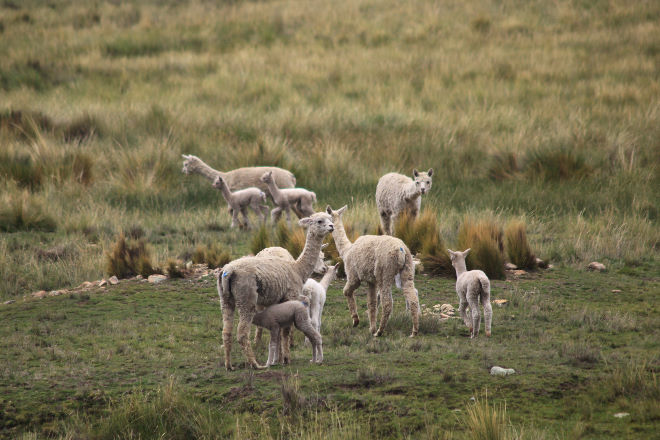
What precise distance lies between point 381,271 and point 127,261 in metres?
4.76

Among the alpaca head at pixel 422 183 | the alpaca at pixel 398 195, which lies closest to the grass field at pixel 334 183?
the alpaca at pixel 398 195

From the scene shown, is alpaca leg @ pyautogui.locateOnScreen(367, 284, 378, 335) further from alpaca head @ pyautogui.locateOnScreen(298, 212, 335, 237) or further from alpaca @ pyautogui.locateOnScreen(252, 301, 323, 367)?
alpaca @ pyautogui.locateOnScreen(252, 301, 323, 367)

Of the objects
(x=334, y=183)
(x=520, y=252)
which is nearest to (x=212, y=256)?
(x=520, y=252)

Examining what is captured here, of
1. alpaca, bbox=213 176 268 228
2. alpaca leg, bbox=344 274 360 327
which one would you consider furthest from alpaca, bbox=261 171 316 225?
alpaca leg, bbox=344 274 360 327

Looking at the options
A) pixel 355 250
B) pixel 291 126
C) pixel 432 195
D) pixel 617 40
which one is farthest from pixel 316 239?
pixel 617 40

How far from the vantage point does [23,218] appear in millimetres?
14180

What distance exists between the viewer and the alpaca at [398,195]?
38.4 feet

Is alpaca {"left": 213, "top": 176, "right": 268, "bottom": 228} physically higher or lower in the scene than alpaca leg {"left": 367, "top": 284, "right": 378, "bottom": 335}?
lower

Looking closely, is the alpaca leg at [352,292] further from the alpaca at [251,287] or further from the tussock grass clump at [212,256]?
the tussock grass clump at [212,256]

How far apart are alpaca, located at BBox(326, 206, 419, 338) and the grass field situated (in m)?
0.33

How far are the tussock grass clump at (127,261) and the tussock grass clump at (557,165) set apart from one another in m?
9.46

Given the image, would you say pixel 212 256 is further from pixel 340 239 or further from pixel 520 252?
pixel 520 252

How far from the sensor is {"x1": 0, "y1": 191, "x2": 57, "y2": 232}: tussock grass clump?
1417 centimetres

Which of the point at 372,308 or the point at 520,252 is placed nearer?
the point at 372,308
